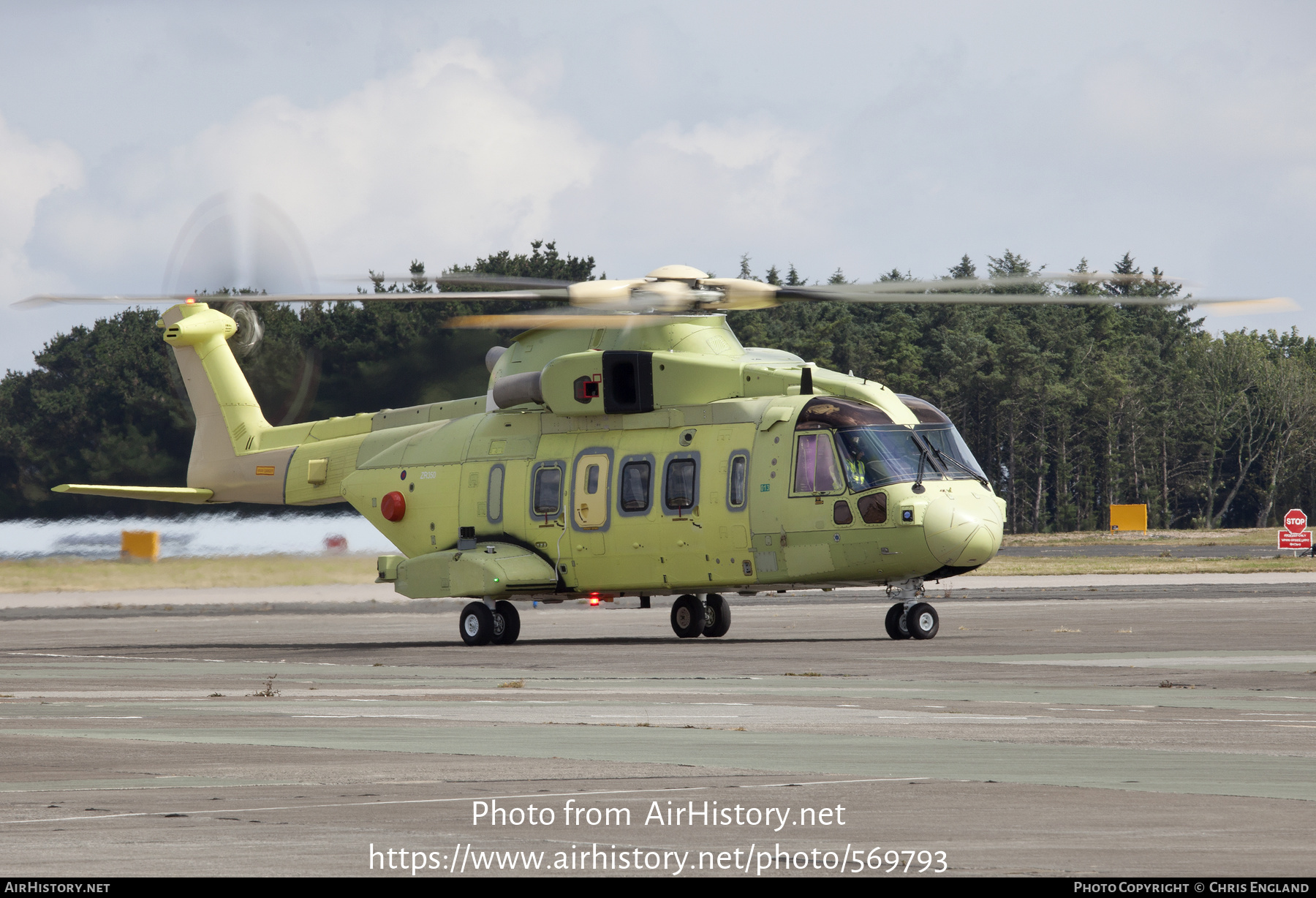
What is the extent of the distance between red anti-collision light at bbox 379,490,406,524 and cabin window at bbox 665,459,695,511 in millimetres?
5640

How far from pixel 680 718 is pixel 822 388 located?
13.3 metres

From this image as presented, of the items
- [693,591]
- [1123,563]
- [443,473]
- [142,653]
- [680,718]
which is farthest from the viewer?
[1123,563]

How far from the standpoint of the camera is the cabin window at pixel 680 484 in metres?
27.9

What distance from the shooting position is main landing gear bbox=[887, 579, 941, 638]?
27.1 m

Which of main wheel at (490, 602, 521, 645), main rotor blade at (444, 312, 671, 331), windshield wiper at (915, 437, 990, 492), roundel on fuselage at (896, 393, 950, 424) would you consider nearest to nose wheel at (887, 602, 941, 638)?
windshield wiper at (915, 437, 990, 492)

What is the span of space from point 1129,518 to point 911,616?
8486 cm

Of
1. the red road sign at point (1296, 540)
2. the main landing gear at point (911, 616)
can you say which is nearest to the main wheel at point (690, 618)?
the main landing gear at point (911, 616)

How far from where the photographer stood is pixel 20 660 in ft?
81.8

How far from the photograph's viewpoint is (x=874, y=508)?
26.1m

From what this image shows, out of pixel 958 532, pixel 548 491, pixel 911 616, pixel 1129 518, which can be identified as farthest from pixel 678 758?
pixel 1129 518

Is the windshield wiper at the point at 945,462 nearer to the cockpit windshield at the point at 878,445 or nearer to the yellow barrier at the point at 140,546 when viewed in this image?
the cockpit windshield at the point at 878,445

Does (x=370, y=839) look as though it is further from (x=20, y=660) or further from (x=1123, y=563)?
(x=1123, y=563)

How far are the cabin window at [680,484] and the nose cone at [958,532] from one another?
13.1 ft
